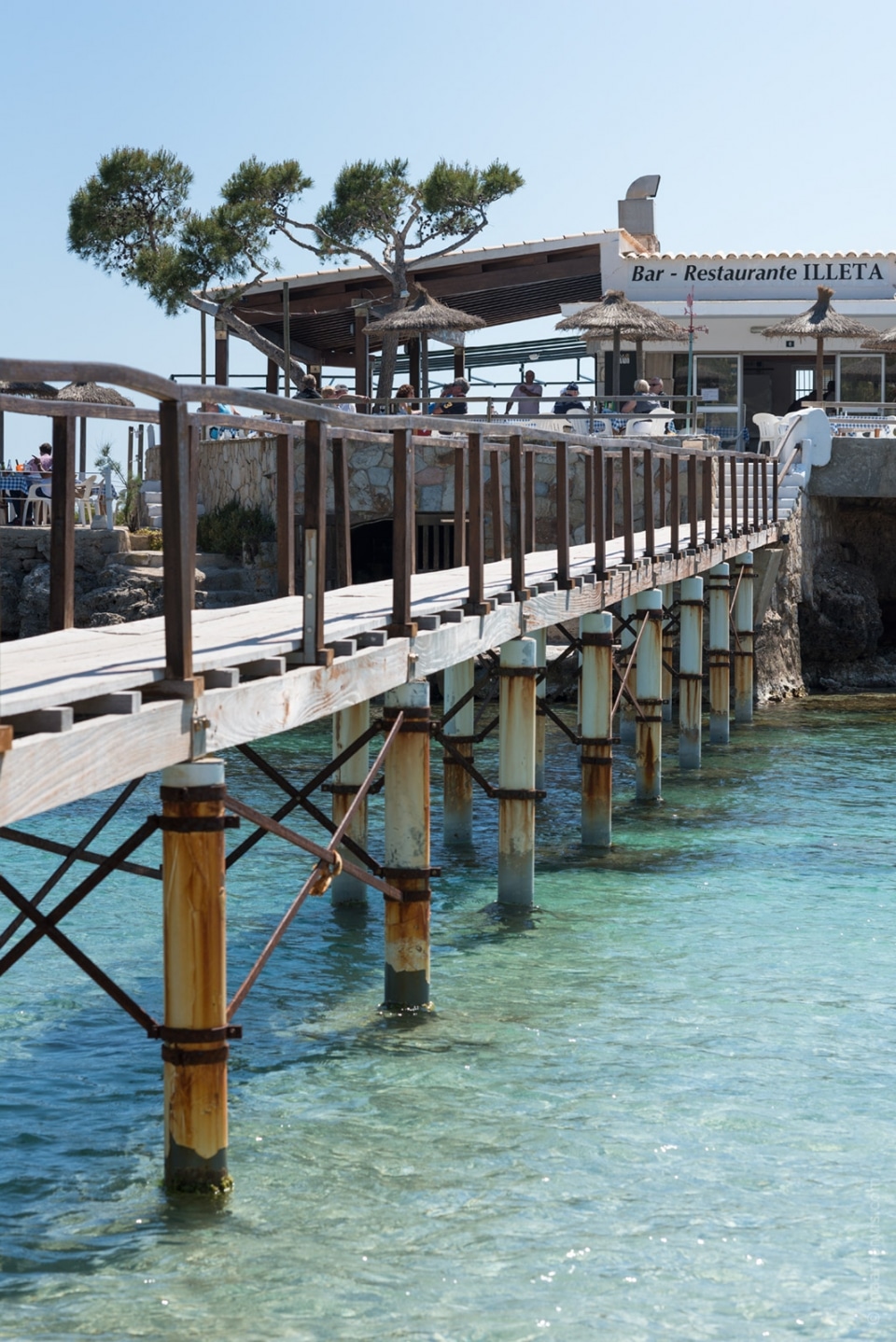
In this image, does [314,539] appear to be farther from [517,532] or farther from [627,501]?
[627,501]

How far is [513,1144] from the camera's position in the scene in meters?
7.52

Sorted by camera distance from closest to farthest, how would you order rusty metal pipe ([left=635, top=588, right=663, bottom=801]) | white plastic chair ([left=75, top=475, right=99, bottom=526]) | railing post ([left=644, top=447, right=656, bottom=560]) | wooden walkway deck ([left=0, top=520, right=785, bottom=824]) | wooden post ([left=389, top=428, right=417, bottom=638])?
wooden walkway deck ([left=0, top=520, right=785, bottom=824]), wooden post ([left=389, top=428, right=417, bottom=638]), railing post ([left=644, top=447, right=656, bottom=560]), rusty metal pipe ([left=635, top=588, right=663, bottom=801]), white plastic chair ([left=75, top=475, right=99, bottom=526])

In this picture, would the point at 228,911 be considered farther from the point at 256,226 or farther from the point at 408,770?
the point at 256,226

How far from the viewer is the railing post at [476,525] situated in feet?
31.0

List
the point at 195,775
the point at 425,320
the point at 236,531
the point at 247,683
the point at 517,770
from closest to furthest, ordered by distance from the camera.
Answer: the point at 195,775
the point at 247,683
the point at 517,770
the point at 236,531
the point at 425,320

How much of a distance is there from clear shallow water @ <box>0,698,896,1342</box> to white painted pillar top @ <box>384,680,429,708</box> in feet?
5.33

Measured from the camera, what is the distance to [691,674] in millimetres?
18750

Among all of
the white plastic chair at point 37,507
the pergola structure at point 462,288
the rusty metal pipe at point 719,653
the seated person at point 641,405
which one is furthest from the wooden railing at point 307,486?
the pergola structure at point 462,288

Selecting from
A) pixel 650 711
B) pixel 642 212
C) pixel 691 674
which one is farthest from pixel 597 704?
pixel 642 212

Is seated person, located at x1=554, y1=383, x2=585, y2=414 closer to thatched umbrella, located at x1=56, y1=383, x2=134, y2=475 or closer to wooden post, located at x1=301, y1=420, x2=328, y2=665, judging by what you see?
thatched umbrella, located at x1=56, y1=383, x2=134, y2=475

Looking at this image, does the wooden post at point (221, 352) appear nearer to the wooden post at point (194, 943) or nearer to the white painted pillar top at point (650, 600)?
the white painted pillar top at point (650, 600)

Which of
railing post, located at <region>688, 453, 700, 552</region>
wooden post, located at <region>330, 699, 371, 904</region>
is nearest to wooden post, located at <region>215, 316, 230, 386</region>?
railing post, located at <region>688, 453, 700, 552</region>

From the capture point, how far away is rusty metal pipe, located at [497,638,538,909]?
11.1m

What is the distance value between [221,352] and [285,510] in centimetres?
2281
